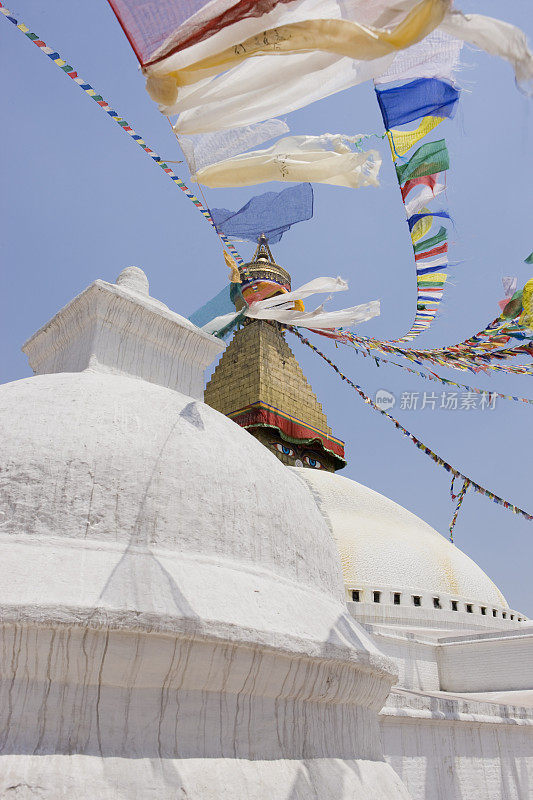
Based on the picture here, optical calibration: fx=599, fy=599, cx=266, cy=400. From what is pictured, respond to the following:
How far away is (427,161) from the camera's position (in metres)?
5.25

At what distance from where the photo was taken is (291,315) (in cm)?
391

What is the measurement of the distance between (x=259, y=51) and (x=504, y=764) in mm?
6852

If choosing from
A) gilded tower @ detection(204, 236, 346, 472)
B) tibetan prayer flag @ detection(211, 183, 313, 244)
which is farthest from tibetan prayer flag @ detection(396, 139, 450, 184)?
gilded tower @ detection(204, 236, 346, 472)

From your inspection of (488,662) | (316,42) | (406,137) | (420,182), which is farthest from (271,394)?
(316,42)

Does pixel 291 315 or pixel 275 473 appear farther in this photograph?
pixel 291 315

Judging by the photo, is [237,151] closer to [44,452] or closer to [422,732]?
[44,452]

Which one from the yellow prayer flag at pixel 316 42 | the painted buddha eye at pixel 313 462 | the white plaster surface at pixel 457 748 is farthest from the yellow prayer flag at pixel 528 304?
the painted buddha eye at pixel 313 462

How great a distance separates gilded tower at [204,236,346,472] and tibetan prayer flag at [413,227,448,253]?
1244 centimetres

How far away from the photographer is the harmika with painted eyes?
18.8 meters

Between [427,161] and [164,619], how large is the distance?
458 centimetres

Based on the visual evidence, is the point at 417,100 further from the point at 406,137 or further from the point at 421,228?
the point at 421,228

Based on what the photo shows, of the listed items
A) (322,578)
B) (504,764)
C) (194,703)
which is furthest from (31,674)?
(504,764)

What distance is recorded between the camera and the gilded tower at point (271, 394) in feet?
61.6

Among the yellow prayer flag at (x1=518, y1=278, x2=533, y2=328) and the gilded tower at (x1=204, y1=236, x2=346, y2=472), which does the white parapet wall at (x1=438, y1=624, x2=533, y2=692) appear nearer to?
the yellow prayer flag at (x1=518, y1=278, x2=533, y2=328)
